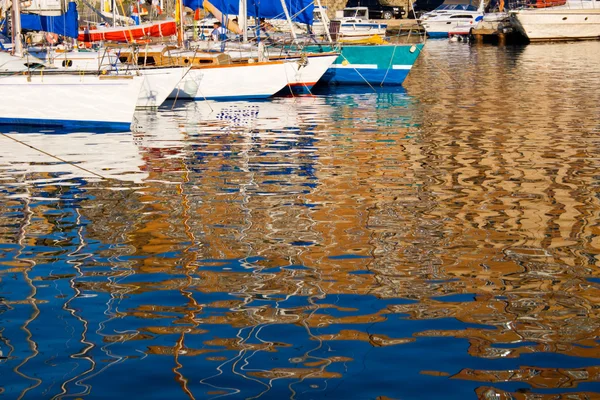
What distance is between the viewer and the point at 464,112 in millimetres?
28594

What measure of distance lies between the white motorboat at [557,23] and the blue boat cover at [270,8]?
41.0 metres

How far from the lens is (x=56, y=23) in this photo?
32.3 meters

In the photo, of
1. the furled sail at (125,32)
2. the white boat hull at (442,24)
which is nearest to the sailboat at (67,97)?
the furled sail at (125,32)

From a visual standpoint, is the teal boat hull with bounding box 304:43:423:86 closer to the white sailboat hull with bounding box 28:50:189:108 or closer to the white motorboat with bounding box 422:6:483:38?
the white sailboat hull with bounding box 28:50:189:108

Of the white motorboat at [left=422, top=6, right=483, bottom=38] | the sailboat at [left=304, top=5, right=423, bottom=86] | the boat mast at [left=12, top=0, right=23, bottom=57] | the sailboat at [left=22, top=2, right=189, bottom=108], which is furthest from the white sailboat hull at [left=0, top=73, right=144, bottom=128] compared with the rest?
the white motorboat at [left=422, top=6, right=483, bottom=38]

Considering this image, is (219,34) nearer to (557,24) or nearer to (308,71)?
(308,71)

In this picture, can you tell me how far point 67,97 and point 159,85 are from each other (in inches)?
190

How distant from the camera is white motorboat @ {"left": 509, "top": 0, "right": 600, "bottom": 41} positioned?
7462cm

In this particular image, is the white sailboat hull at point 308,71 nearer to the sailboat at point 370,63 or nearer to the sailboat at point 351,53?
the sailboat at point 351,53

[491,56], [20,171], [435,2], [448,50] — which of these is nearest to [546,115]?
[20,171]

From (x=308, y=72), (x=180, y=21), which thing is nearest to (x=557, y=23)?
(x=308, y=72)

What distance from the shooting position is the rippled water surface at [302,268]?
788cm

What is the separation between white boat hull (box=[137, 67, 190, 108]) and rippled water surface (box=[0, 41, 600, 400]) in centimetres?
710

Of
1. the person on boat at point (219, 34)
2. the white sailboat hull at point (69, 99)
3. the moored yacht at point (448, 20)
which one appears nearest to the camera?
the white sailboat hull at point (69, 99)
